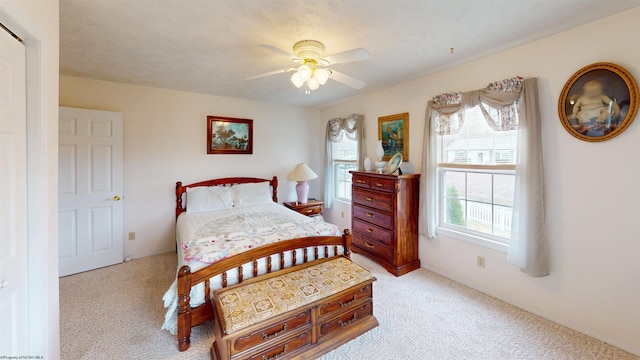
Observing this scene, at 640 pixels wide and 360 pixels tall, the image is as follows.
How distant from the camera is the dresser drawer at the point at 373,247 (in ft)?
10.5

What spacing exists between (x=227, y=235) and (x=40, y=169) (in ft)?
4.42

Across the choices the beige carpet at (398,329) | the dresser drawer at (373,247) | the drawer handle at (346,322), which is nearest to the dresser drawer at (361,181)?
the dresser drawer at (373,247)

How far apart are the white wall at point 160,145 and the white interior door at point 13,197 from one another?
8.11 ft

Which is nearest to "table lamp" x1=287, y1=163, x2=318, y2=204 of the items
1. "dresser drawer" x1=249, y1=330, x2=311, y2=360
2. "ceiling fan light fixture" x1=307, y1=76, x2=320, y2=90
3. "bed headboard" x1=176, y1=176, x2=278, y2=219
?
"bed headboard" x1=176, y1=176, x2=278, y2=219

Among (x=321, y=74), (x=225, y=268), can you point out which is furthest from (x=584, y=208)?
(x=225, y=268)

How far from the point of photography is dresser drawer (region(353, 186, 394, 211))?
123 inches

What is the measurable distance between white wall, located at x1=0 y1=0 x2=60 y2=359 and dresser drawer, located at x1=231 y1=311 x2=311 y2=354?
1.07 meters

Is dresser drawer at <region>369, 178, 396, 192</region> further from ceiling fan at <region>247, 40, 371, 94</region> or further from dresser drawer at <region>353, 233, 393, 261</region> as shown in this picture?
ceiling fan at <region>247, 40, 371, 94</region>

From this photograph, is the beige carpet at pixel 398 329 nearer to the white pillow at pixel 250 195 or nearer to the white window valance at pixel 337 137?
the white pillow at pixel 250 195

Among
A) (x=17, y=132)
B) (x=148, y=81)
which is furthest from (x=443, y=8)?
(x=148, y=81)

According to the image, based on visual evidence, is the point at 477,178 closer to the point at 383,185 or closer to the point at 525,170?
the point at 525,170

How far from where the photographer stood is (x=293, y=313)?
1701 mm

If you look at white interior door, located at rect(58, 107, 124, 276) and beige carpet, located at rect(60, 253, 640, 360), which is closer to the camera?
beige carpet, located at rect(60, 253, 640, 360)

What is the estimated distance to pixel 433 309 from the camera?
7.88 ft
